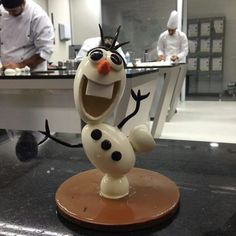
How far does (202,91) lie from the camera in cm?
704

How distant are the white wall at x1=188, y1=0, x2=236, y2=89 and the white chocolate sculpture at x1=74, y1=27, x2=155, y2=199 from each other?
6636 millimetres

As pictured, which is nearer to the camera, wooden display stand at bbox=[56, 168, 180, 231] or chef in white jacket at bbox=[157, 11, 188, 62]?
wooden display stand at bbox=[56, 168, 180, 231]

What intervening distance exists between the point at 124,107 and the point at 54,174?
3.14 feet

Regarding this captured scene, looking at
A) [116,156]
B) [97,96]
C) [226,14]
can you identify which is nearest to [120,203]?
[116,156]

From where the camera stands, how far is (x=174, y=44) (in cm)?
549

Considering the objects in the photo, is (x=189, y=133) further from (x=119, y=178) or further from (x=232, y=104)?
(x=119, y=178)

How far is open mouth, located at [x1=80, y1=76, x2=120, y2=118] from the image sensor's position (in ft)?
1.78

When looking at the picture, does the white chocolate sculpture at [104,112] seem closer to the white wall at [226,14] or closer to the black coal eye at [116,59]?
the black coal eye at [116,59]

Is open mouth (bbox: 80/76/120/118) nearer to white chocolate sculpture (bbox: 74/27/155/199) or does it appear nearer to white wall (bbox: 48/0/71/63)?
white chocolate sculpture (bbox: 74/27/155/199)

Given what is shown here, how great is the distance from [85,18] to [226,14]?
117 inches

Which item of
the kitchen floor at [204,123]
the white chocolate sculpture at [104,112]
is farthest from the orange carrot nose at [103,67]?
the kitchen floor at [204,123]

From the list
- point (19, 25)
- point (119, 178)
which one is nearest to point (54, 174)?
point (119, 178)

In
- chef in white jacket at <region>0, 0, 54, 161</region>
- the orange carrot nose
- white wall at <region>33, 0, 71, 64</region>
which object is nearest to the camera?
the orange carrot nose

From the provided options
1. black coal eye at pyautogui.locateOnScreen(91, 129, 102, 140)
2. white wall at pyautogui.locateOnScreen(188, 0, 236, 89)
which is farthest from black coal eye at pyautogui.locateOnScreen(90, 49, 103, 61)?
white wall at pyautogui.locateOnScreen(188, 0, 236, 89)
